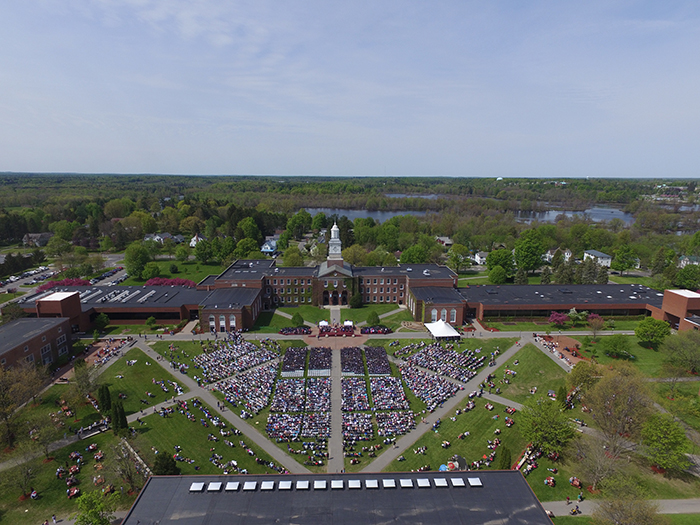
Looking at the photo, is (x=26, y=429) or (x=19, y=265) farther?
(x=19, y=265)

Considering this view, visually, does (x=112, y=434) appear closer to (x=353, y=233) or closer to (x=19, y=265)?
(x=19, y=265)

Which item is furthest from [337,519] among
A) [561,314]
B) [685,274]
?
[685,274]

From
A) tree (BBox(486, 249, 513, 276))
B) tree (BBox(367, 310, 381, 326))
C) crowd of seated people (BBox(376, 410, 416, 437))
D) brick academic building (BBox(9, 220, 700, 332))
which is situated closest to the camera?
crowd of seated people (BBox(376, 410, 416, 437))

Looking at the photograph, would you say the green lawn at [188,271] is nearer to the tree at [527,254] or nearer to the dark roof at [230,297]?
the dark roof at [230,297]

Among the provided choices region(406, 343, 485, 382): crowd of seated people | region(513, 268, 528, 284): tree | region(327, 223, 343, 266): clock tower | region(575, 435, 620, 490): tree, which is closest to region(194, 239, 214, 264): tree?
region(327, 223, 343, 266): clock tower

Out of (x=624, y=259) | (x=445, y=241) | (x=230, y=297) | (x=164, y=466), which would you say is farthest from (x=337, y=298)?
(x=624, y=259)

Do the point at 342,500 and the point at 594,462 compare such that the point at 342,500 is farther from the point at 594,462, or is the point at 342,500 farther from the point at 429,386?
the point at 429,386

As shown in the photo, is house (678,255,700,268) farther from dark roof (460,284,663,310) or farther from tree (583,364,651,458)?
tree (583,364,651,458)
